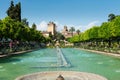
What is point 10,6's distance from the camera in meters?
94.1

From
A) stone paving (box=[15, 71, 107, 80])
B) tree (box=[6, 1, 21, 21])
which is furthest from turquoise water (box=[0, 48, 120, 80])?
tree (box=[6, 1, 21, 21])

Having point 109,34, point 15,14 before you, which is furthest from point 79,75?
point 15,14

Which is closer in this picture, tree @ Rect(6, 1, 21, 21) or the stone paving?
the stone paving

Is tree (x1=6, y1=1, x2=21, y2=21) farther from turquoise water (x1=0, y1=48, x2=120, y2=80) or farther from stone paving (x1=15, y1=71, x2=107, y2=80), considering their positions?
stone paving (x1=15, y1=71, x2=107, y2=80)

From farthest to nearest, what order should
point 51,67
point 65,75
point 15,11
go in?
point 15,11
point 51,67
point 65,75

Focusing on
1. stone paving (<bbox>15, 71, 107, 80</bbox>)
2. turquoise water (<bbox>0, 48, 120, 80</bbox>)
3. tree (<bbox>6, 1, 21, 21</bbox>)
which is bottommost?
turquoise water (<bbox>0, 48, 120, 80</bbox>)

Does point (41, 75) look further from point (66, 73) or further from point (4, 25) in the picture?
point (4, 25)

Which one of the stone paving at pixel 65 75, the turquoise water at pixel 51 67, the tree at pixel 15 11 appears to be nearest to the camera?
the stone paving at pixel 65 75

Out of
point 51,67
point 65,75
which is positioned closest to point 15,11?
point 51,67

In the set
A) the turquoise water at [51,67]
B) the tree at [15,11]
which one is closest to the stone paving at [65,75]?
the turquoise water at [51,67]

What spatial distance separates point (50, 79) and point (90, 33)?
2837 inches

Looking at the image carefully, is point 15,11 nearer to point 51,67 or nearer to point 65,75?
point 51,67

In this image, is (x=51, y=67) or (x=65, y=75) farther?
(x=51, y=67)

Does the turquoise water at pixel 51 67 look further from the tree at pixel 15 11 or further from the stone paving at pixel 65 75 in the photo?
the tree at pixel 15 11
